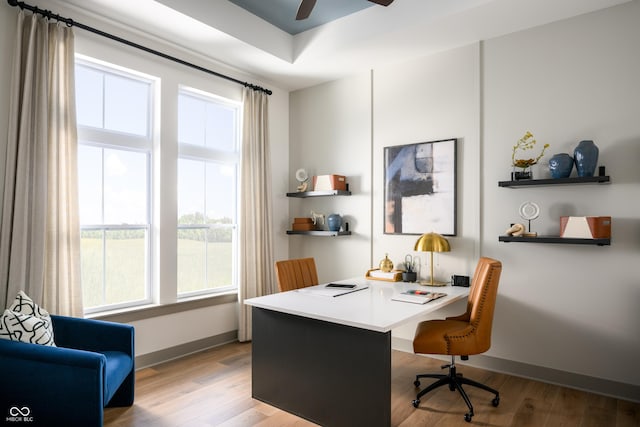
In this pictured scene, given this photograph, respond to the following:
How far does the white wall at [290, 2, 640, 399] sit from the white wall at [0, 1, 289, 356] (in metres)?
1.89

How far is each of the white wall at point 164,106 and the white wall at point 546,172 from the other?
6.20 ft

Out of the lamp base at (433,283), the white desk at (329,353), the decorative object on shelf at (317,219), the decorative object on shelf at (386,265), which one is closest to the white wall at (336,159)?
the decorative object on shelf at (317,219)

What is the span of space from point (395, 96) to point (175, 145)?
2248mm

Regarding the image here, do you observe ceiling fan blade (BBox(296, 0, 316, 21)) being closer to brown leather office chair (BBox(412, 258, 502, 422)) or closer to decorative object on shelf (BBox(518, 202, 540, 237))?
brown leather office chair (BBox(412, 258, 502, 422))

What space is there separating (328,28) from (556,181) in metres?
2.47

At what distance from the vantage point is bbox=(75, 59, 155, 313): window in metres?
3.34

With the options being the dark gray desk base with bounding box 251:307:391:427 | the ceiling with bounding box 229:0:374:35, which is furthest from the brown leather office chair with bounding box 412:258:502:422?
the ceiling with bounding box 229:0:374:35

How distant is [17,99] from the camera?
2799 mm

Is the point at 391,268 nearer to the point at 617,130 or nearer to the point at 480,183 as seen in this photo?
the point at 480,183

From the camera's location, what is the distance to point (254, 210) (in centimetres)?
447

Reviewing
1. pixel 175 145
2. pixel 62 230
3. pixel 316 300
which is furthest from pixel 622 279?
pixel 62 230

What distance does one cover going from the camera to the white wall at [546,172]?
9.82 ft

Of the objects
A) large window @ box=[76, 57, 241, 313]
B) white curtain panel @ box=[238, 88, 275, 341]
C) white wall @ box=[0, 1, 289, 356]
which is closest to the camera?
white wall @ box=[0, 1, 289, 356]

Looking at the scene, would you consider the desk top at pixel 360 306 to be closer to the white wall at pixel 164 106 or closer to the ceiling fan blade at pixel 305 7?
the white wall at pixel 164 106
